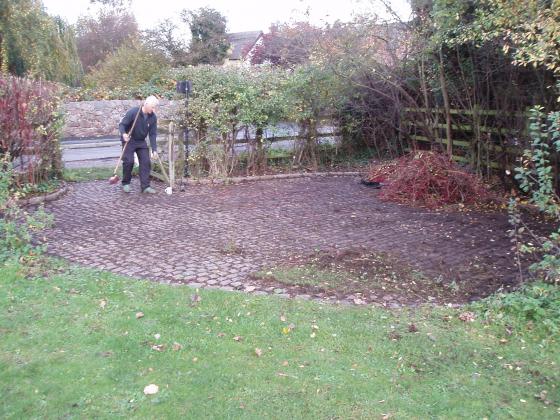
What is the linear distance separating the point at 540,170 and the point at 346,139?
976 cm

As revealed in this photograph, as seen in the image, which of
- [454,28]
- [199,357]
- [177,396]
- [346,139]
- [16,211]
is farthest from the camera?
[346,139]

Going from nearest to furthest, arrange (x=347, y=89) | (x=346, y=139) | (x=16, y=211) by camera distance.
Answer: (x=16, y=211) < (x=347, y=89) < (x=346, y=139)

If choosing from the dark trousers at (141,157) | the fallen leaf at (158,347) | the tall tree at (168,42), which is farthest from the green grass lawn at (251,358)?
the tall tree at (168,42)

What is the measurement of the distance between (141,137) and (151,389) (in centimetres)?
745

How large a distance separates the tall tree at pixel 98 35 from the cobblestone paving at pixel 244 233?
111 ft

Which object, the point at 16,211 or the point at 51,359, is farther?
the point at 16,211

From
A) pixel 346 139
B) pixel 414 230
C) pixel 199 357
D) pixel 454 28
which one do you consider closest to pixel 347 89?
pixel 346 139

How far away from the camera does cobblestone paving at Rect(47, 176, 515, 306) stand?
627cm

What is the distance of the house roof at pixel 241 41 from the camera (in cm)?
4144

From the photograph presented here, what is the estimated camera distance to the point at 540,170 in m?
5.11

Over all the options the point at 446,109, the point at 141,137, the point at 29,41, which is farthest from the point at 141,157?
the point at 29,41

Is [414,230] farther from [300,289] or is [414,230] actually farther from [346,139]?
[346,139]

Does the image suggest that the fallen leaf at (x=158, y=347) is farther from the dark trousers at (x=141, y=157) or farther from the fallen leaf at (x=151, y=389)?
the dark trousers at (x=141, y=157)

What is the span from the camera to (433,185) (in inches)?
397
